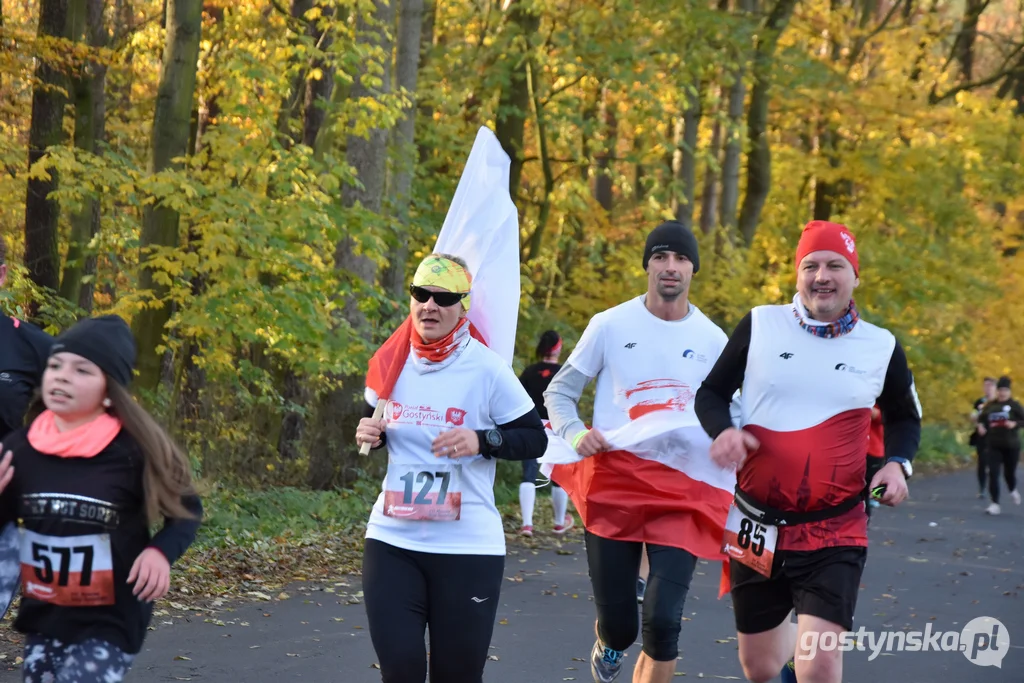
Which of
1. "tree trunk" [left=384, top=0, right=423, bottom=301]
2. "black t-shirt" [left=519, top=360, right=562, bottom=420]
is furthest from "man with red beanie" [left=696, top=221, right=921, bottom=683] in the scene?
"tree trunk" [left=384, top=0, right=423, bottom=301]

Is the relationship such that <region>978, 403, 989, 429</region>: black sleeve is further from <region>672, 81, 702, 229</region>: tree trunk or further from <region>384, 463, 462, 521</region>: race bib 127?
<region>384, 463, 462, 521</region>: race bib 127

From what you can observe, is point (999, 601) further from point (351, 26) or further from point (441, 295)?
point (351, 26)

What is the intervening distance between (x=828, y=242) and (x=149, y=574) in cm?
292

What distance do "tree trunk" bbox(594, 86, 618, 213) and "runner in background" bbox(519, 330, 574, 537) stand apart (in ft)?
28.8

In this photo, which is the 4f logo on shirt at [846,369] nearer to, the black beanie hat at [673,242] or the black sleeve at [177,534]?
the black beanie hat at [673,242]

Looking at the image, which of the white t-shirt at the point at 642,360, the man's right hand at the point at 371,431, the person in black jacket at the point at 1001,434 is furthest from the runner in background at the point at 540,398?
the person in black jacket at the point at 1001,434

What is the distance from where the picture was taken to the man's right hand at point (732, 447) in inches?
210

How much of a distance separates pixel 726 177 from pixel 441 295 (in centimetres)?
2428

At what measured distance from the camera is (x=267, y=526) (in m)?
13.6

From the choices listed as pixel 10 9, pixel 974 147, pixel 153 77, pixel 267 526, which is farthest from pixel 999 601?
pixel 974 147

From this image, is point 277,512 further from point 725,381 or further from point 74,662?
point 74,662

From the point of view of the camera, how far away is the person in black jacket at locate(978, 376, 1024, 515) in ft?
71.2

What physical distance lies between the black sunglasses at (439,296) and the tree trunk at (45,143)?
29.6ft

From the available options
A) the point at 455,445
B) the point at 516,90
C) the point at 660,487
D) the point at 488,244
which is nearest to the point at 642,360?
the point at 660,487
